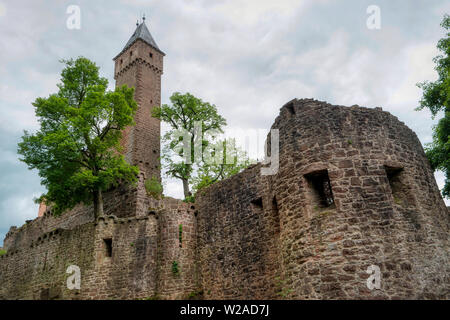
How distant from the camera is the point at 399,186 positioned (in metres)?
8.64

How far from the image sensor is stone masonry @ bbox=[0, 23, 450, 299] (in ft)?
24.4

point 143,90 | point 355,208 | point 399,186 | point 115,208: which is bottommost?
point 355,208

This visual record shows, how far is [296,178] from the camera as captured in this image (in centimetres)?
868

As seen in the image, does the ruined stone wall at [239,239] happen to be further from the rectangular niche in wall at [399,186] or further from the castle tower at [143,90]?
the castle tower at [143,90]

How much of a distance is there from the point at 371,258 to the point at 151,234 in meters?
9.43

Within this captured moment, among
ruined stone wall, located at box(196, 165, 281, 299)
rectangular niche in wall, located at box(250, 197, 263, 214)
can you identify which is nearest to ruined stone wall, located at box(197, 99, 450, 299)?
ruined stone wall, located at box(196, 165, 281, 299)

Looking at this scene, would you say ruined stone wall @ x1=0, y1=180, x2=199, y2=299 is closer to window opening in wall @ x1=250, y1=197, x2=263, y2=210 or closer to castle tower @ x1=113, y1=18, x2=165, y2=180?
window opening in wall @ x1=250, y1=197, x2=263, y2=210

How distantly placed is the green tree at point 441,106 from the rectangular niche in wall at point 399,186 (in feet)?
15.7

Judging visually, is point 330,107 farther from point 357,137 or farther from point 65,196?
point 65,196

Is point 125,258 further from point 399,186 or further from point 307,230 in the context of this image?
point 399,186

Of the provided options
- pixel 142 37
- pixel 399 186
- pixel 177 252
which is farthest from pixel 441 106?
pixel 142 37

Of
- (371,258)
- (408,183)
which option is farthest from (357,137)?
(371,258)

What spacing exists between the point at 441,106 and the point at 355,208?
9815mm
